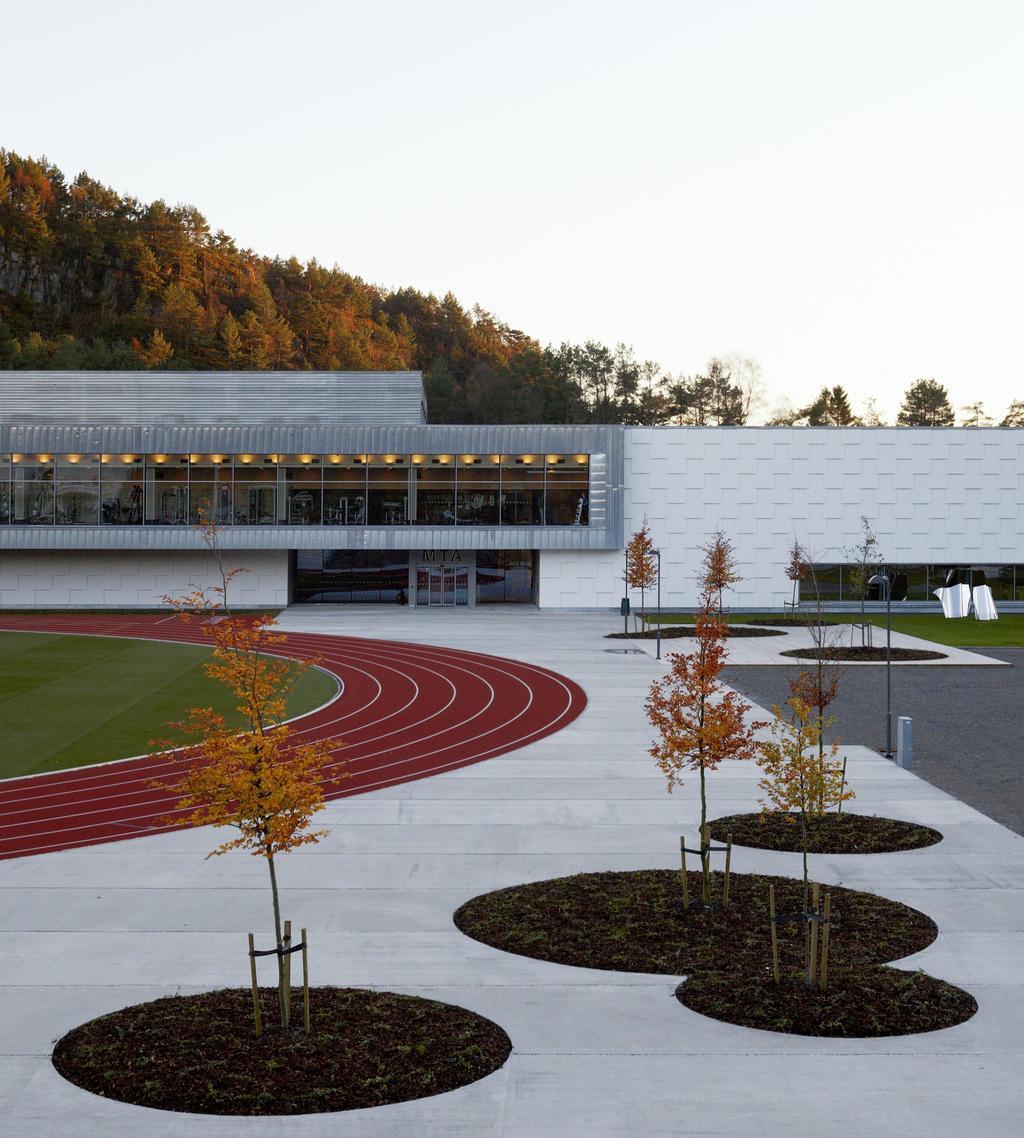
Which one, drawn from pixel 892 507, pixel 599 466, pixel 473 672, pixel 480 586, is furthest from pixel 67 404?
pixel 892 507

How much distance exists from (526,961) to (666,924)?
1894 mm

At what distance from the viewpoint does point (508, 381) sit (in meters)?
126

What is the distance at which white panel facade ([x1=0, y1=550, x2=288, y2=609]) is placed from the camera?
60719 millimetres

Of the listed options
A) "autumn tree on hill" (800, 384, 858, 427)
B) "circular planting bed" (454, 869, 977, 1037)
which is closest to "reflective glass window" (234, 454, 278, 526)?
"circular planting bed" (454, 869, 977, 1037)

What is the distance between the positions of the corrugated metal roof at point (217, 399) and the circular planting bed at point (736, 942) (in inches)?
1977

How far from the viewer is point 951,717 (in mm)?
28016

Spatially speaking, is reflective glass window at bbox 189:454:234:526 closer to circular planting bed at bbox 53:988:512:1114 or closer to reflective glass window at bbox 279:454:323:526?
reflective glass window at bbox 279:454:323:526

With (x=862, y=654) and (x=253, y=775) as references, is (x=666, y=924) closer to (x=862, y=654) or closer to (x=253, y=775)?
(x=253, y=775)

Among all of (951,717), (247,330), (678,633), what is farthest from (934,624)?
(247,330)

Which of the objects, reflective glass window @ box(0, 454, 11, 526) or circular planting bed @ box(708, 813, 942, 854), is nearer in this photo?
circular planting bed @ box(708, 813, 942, 854)

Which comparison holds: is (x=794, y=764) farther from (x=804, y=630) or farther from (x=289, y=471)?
(x=289, y=471)

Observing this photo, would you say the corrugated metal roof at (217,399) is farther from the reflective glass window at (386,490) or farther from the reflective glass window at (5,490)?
the reflective glass window at (386,490)

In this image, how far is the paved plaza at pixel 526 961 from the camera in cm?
878

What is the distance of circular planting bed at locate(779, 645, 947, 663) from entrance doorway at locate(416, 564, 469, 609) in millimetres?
24095
